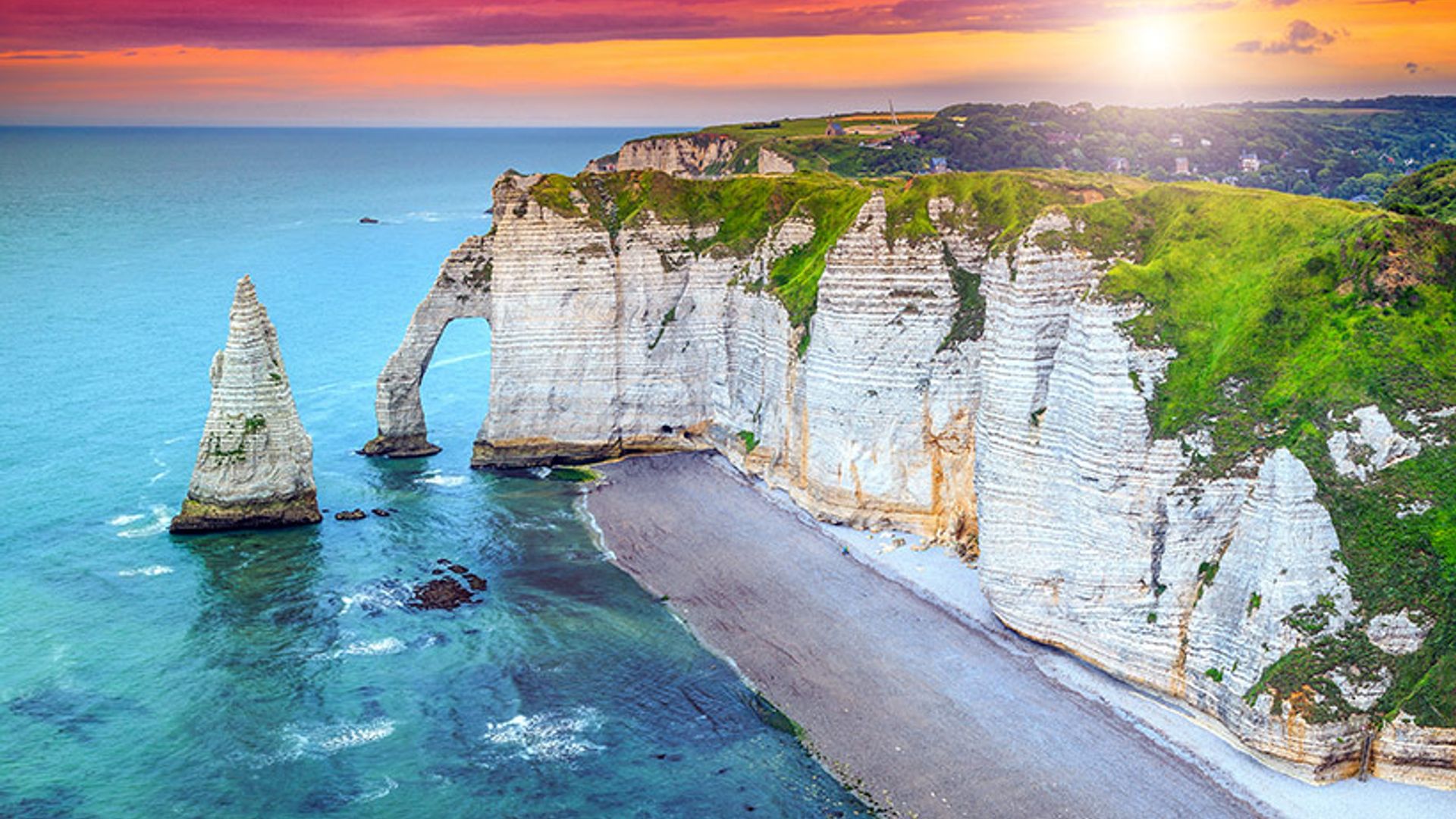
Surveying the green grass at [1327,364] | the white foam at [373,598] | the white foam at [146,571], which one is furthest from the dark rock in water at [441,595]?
the green grass at [1327,364]

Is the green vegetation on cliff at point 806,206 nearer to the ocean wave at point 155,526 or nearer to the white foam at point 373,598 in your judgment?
the white foam at point 373,598

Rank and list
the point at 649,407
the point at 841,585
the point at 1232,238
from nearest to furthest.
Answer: the point at 1232,238 → the point at 841,585 → the point at 649,407

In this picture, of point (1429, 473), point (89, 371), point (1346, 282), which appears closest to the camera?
point (1429, 473)

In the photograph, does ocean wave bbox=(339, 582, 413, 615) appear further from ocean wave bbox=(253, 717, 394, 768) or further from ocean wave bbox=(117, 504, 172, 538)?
ocean wave bbox=(117, 504, 172, 538)

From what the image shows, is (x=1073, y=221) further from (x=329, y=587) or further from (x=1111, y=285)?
(x=329, y=587)

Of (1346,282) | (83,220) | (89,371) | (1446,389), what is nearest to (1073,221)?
(1346,282)

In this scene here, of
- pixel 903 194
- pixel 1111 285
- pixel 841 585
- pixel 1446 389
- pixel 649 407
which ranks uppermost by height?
pixel 903 194

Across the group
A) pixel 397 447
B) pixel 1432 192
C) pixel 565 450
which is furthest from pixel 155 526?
pixel 1432 192

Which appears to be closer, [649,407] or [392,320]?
[649,407]
